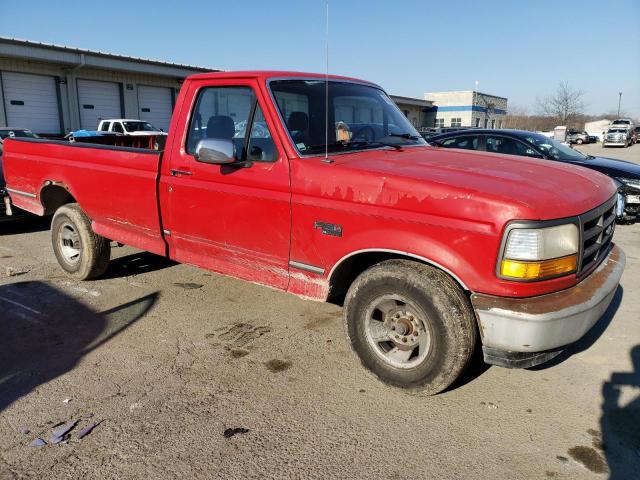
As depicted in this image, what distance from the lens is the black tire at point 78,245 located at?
536 cm

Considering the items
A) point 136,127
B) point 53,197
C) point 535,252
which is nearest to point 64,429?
point 535,252

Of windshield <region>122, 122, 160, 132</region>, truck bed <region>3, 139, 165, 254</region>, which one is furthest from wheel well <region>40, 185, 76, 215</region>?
windshield <region>122, 122, 160, 132</region>

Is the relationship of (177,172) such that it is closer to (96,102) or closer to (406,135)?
(406,135)

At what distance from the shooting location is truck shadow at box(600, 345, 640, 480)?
262cm

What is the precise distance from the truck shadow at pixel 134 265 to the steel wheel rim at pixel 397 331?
143 inches

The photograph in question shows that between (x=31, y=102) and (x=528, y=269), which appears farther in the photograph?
(x=31, y=102)

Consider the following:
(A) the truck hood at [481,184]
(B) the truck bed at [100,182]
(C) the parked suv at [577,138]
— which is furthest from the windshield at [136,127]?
(C) the parked suv at [577,138]

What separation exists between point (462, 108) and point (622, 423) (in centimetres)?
6792

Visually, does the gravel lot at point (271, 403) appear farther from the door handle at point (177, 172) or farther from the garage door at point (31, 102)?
the garage door at point (31, 102)

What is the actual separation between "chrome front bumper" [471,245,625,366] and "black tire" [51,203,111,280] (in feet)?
13.7

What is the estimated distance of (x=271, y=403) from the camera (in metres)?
3.20

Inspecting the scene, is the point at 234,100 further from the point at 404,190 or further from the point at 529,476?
the point at 529,476

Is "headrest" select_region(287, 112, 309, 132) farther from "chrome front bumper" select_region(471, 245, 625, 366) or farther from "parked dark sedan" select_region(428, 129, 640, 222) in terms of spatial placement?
"parked dark sedan" select_region(428, 129, 640, 222)

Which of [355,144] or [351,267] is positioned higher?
[355,144]
